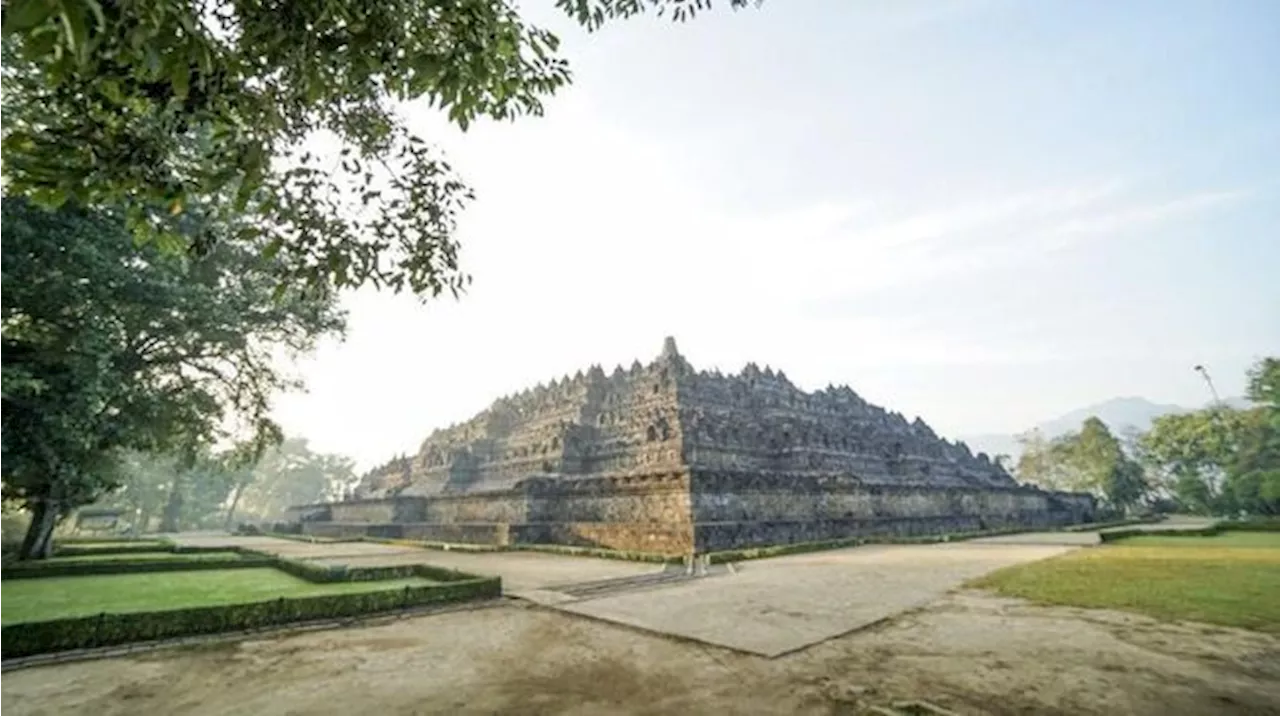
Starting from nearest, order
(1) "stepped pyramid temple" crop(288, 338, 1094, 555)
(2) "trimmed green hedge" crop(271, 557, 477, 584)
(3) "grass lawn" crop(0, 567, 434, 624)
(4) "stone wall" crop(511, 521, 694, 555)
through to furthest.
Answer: (3) "grass lawn" crop(0, 567, 434, 624)
(2) "trimmed green hedge" crop(271, 557, 477, 584)
(4) "stone wall" crop(511, 521, 694, 555)
(1) "stepped pyramid temple" crop(288, 338, 1094, 555)

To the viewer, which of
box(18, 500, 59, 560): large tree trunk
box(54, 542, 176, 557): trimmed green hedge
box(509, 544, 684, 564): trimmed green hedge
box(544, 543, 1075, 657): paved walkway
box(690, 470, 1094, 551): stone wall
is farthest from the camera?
box(54, 542, 176, 557): trimmed green hedge

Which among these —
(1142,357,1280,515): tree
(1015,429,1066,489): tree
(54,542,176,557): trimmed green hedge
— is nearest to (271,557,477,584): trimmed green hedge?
(54,542,176,557): trimmed green hedge

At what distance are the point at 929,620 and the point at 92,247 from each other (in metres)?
19.0

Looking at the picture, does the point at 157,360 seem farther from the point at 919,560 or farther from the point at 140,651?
the point at 919,560

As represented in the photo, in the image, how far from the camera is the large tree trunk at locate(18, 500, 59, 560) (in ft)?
65.2

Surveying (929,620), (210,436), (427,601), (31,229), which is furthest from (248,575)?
(929,620)

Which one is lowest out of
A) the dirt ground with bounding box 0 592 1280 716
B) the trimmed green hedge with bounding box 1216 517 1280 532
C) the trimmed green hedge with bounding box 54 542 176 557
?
the dirt ground with bounding box 0 592 1280 716

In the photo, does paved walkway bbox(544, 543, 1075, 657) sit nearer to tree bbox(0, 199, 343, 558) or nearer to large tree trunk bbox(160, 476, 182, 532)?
tree bbox(0, 199, 343, 558)

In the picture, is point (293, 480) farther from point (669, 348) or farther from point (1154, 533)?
point (1154, 533)

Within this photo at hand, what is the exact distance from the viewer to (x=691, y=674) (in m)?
7.36

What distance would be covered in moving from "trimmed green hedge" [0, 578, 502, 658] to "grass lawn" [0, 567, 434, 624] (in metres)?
0.49

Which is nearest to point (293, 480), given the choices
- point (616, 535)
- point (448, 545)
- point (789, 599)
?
point (448, 545)

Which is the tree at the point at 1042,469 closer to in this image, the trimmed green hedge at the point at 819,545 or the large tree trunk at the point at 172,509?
the trimmed green hedge at the point at 819,545

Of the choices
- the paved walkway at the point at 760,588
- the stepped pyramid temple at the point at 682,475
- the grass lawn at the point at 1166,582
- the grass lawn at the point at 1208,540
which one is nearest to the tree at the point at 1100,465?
the stepped pyramid temple at the point at 682,475
